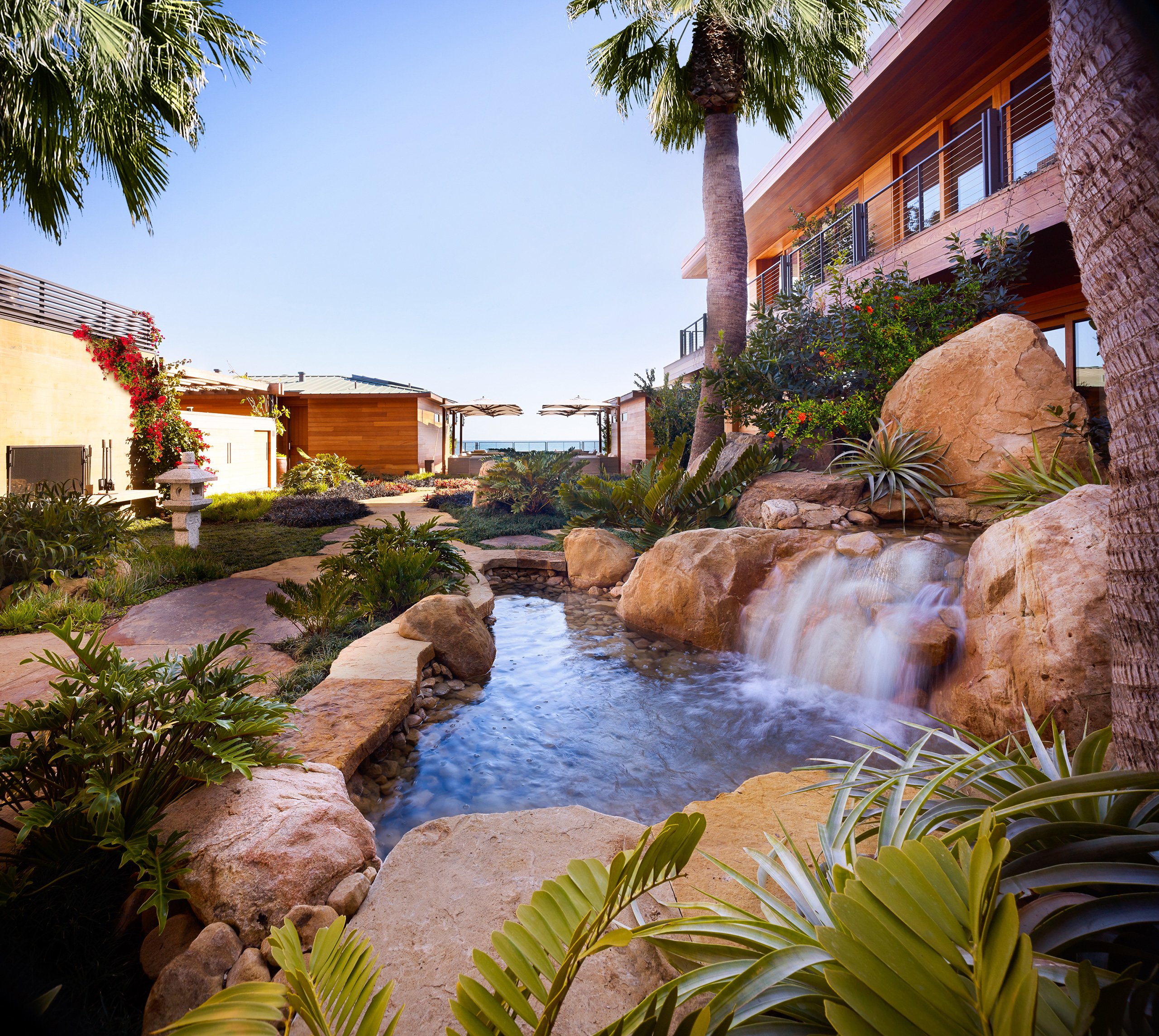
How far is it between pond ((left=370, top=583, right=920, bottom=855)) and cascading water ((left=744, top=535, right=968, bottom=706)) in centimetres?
17

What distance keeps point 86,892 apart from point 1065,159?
13.3ft

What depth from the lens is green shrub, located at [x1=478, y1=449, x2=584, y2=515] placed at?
14.7m

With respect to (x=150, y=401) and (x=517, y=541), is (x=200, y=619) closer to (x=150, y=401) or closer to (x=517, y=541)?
(x=517, y=541)

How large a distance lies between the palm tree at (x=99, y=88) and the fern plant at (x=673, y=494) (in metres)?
7.84

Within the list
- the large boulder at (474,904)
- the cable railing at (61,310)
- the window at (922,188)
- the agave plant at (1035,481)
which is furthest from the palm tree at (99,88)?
the window at (922,188)

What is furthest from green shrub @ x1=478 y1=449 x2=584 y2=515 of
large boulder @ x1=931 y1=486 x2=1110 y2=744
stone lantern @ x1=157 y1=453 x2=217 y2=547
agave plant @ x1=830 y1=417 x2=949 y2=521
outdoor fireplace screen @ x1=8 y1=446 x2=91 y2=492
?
large boulder @ x1=931 y1=486 x2=1110 y2=744

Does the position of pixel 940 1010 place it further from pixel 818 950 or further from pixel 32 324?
pixel 32 324

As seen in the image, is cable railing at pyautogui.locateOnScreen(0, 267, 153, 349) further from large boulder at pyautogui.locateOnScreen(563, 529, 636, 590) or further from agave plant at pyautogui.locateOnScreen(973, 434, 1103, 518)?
agave plant at pyautogui.locateOnScreen(973, 434, 1103, 518)

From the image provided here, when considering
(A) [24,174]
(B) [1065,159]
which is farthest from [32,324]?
(B) [1065,159]

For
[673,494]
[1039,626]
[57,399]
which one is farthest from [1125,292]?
[57,399]

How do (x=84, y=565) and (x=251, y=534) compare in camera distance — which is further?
(x=251, y=534)

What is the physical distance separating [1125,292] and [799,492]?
234 inches

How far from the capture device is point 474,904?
78.9 inches

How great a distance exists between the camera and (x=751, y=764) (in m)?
3.89
